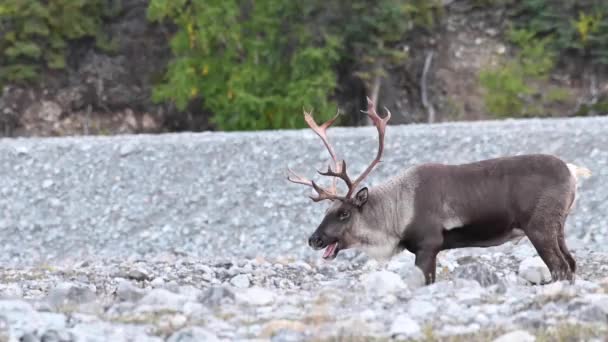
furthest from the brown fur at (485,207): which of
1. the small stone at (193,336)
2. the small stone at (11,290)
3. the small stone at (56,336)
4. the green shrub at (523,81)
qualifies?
the green shrub at (523,81)

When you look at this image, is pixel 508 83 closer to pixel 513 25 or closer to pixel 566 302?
pixel 513 25

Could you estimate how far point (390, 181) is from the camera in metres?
9.18

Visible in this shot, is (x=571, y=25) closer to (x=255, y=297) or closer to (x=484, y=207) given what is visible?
(x=484, y=207)

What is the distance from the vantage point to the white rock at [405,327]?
6.05 m

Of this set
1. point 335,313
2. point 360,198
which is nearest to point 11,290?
point 360,198

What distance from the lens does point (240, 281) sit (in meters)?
10.1

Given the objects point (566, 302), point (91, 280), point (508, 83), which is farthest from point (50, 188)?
point (508, 83)

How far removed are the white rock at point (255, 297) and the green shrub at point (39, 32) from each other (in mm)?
28234

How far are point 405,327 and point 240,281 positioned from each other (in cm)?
415

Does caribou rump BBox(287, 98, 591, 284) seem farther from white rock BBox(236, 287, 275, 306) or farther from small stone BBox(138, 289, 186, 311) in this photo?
small stone BBox(138, 289, 186, 311)

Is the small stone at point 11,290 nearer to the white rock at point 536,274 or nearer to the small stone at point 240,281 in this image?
the small stone at point 240,281

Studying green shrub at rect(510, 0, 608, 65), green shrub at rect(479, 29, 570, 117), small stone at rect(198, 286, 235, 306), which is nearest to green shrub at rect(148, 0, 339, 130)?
green shrub at rect(479, 29, 570, 117)

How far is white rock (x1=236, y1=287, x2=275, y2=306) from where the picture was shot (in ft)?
23.8

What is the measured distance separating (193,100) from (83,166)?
17.2 m
